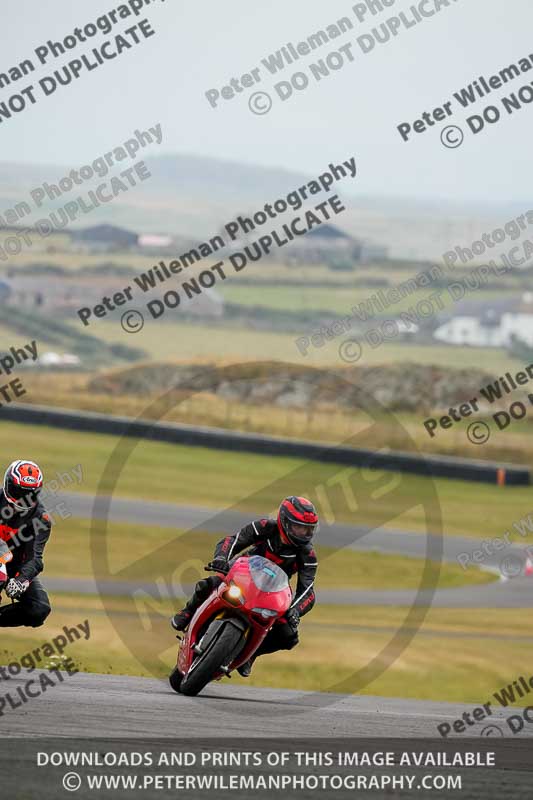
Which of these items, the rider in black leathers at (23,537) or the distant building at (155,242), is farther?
the distant building at (155,242)

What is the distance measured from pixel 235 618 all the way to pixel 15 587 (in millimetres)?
2095

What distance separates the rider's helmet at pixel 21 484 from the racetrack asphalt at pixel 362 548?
560 inches

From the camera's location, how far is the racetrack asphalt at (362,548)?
85.4 ft

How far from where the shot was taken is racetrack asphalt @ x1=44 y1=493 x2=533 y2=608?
26.0 m

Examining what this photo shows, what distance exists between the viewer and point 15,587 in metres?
10.4

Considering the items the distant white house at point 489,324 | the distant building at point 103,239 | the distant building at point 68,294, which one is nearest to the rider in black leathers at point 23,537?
the distant building at point 68,294

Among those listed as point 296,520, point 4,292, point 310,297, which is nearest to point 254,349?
point 4,292

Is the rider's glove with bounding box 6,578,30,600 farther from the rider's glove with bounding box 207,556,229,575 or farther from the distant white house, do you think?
the distant white house

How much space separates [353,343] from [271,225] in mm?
50131

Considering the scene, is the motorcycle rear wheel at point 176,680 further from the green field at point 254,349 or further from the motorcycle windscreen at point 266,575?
the green field at point 254,349

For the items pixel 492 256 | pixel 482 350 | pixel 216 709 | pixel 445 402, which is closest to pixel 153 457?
pixel 445 402

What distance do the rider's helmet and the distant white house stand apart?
294ft

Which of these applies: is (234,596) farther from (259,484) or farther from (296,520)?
(259,484)

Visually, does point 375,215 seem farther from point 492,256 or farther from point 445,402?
point 445,402
